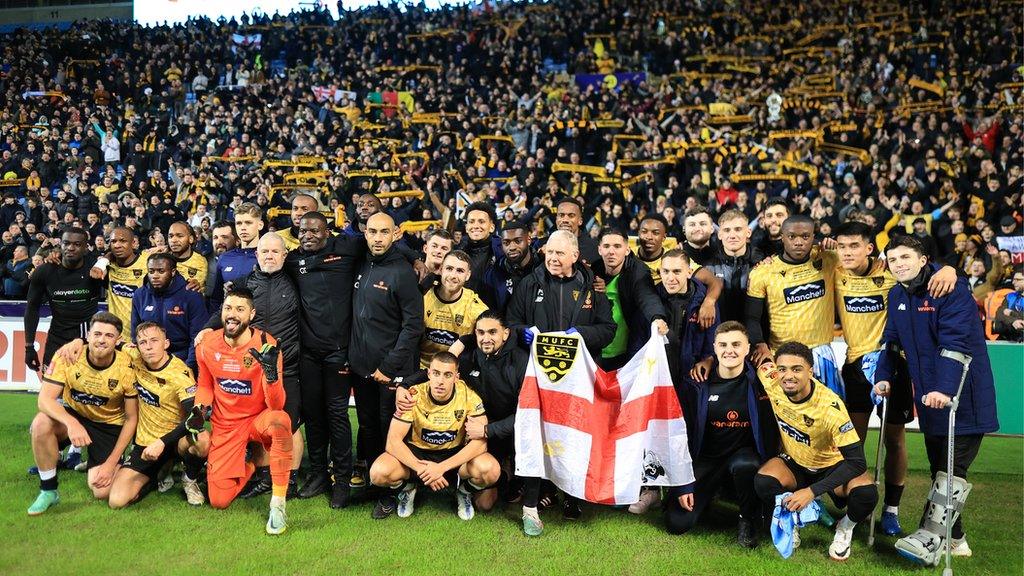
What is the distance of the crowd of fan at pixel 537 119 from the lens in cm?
1516

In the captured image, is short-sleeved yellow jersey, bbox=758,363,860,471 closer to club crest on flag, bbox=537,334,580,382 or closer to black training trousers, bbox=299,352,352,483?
club crest on flag, bbox=537,334,580,382

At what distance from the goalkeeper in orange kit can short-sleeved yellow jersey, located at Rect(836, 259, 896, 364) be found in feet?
13.4

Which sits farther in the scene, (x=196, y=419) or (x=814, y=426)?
(x=196, y=419)

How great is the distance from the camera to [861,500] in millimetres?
5102

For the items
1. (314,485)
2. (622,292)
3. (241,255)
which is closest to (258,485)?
(314,485)

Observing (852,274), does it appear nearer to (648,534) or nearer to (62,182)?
(648,534)

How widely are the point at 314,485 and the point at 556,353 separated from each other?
2183 millimetres

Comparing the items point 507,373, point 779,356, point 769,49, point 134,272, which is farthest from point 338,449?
point 769,49

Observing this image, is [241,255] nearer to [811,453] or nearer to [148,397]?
[148,397]

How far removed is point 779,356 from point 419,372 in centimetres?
255

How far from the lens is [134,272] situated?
7.24 meters

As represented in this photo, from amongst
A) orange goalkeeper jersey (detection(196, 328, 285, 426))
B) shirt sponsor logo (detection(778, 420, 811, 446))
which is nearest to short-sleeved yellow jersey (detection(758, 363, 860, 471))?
shirt sponsor logo (detection(778, 420, 811, 446))

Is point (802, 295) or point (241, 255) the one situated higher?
point (241, 255)

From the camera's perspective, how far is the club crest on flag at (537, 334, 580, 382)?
5.73 m
